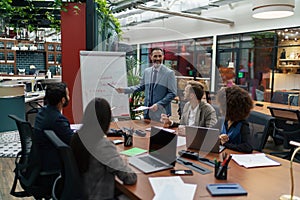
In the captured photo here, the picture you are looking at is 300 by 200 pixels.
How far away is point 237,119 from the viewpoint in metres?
2.36

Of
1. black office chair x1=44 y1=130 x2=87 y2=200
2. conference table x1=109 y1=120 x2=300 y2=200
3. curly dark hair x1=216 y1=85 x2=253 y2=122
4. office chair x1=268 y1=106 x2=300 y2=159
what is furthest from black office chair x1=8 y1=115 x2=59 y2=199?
office chair x1=268 y1=106 x2=300 y2=159

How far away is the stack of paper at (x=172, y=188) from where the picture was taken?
1.48 meters

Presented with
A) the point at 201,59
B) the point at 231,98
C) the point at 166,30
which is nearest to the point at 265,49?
the point at 201,59

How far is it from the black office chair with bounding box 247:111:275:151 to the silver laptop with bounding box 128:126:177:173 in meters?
0.93

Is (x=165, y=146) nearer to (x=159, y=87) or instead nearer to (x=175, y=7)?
(x=159, y=87)

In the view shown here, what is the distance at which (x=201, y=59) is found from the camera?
413 inches

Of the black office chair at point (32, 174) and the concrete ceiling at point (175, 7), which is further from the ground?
the concrete ceiling at point (175, 7)

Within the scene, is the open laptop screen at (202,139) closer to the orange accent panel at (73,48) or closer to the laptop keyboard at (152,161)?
the laptop keyboard at (152,161)

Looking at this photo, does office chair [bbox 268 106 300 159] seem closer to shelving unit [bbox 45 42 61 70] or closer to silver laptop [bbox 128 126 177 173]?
silver laptop [bbox 128 126 177 173]

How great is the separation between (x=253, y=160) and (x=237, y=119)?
0.39m

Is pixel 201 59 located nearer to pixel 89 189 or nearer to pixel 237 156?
pixel 237 156

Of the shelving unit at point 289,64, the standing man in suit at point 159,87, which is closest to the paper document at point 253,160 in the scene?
the standing man in suit at point 159,87

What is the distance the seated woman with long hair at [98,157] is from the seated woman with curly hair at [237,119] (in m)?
1.05

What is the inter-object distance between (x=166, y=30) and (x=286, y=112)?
8.10m
